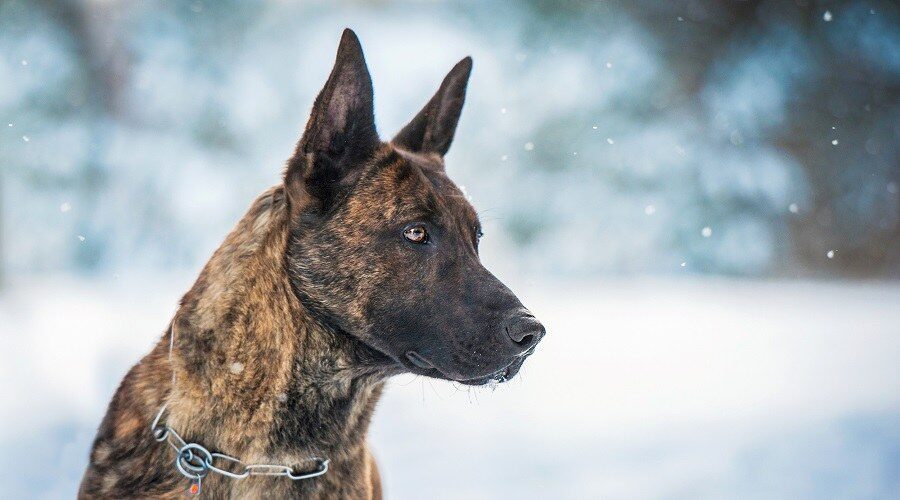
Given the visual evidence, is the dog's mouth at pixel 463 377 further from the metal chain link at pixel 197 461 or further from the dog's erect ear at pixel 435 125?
the dog's erect ear at pixel 435 125

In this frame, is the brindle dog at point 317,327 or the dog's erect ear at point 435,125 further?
the dog's erect ear at point 435,125

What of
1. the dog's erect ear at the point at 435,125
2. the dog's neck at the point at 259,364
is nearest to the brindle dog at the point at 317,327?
the dog's neck at the point at 259,364

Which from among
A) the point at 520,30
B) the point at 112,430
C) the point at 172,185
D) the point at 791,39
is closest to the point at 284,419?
the point at 112,430

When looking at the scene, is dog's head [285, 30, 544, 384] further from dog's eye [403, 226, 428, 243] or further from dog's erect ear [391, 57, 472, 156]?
dog's erect ear [391, 57, 472, 156]

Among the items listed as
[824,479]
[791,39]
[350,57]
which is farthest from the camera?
[791,39]

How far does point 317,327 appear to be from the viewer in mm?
2459

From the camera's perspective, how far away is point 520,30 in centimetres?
1030

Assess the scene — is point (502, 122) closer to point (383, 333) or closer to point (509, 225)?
point (509, 225)

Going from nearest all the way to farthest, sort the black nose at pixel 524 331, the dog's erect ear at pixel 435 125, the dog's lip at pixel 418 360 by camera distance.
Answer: the black nose at pixel 524 331 < the dog's lip at pixel 418 360 < the dog's erect ear at pixel 435 125

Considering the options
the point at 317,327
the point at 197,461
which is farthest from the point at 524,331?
the point at 197,461

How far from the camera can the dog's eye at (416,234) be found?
8.32ft

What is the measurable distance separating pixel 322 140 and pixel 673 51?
29.7 ft

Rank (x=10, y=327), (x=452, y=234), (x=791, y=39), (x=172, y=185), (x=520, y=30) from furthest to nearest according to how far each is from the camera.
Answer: (x=791, y=39) < (x=520, y=30) < (x=172, y=185) < (x=10, y=327) < (x=452, y=234)

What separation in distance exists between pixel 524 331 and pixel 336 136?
0.82 metres
